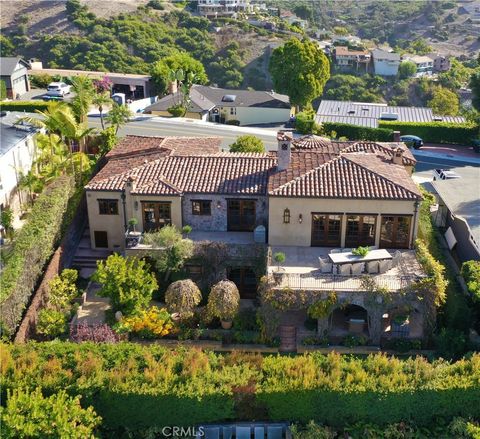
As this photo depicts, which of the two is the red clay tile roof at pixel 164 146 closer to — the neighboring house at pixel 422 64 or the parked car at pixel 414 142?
the parked car at pixel 414 142

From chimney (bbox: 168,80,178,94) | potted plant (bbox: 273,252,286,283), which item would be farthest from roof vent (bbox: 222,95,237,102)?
potted plant (bbox: 273,252,286,283)

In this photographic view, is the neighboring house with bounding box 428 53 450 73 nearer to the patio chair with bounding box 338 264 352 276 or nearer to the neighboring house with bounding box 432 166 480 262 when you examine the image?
the neighboring house with bounding box 432 166 480 262

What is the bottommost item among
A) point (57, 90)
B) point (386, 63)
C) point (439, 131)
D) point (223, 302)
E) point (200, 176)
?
point (386, 63)

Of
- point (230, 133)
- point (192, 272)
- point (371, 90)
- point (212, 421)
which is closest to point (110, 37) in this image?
point (371, 90)

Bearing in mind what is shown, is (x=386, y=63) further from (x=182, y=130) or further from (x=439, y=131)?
(x=182, y=130)

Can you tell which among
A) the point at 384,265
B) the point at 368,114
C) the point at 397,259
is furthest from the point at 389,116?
the point at 384,265

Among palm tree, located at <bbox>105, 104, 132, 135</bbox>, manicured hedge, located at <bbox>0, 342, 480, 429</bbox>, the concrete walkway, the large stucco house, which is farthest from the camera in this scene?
palm tree, located at <bbox>105, 104, 132, 135</bbox>
